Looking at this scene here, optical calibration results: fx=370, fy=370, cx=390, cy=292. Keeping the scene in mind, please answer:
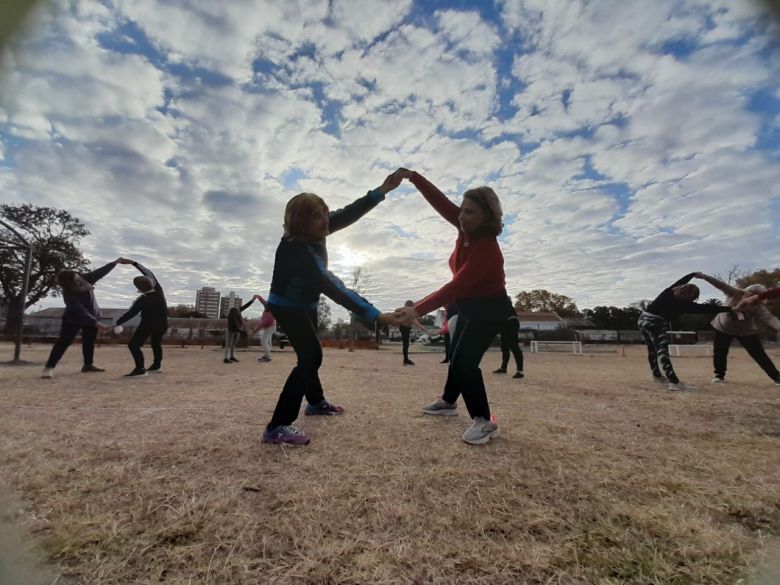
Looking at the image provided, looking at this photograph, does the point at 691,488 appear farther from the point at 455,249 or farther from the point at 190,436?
the point at 190,436

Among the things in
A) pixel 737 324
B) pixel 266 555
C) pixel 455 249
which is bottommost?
pixel 266 555

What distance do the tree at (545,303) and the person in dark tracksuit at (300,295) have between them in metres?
73.4

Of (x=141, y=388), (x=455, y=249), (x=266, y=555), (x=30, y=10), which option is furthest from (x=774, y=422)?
(x=141, y=388)

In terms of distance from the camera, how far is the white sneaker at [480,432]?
2.62m

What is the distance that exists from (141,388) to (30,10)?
5.26 m

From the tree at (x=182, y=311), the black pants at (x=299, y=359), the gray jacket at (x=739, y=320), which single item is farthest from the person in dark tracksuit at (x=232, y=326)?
the tree at (x=182, y=311)

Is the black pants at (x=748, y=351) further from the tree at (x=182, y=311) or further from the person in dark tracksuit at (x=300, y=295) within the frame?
the tree at (x=182, y=311)

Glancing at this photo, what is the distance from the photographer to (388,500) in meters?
A: 1.70

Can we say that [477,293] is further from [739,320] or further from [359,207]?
[739,320]

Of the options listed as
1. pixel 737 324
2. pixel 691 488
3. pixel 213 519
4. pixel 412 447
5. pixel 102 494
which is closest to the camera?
pixel 213 519

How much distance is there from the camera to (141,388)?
5031 millimetres

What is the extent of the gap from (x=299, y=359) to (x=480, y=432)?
4.72ft

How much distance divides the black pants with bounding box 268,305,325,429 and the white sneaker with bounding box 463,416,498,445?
1.23 metres

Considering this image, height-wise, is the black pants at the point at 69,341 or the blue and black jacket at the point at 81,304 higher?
the blue and black jacket at the point at 81,304
